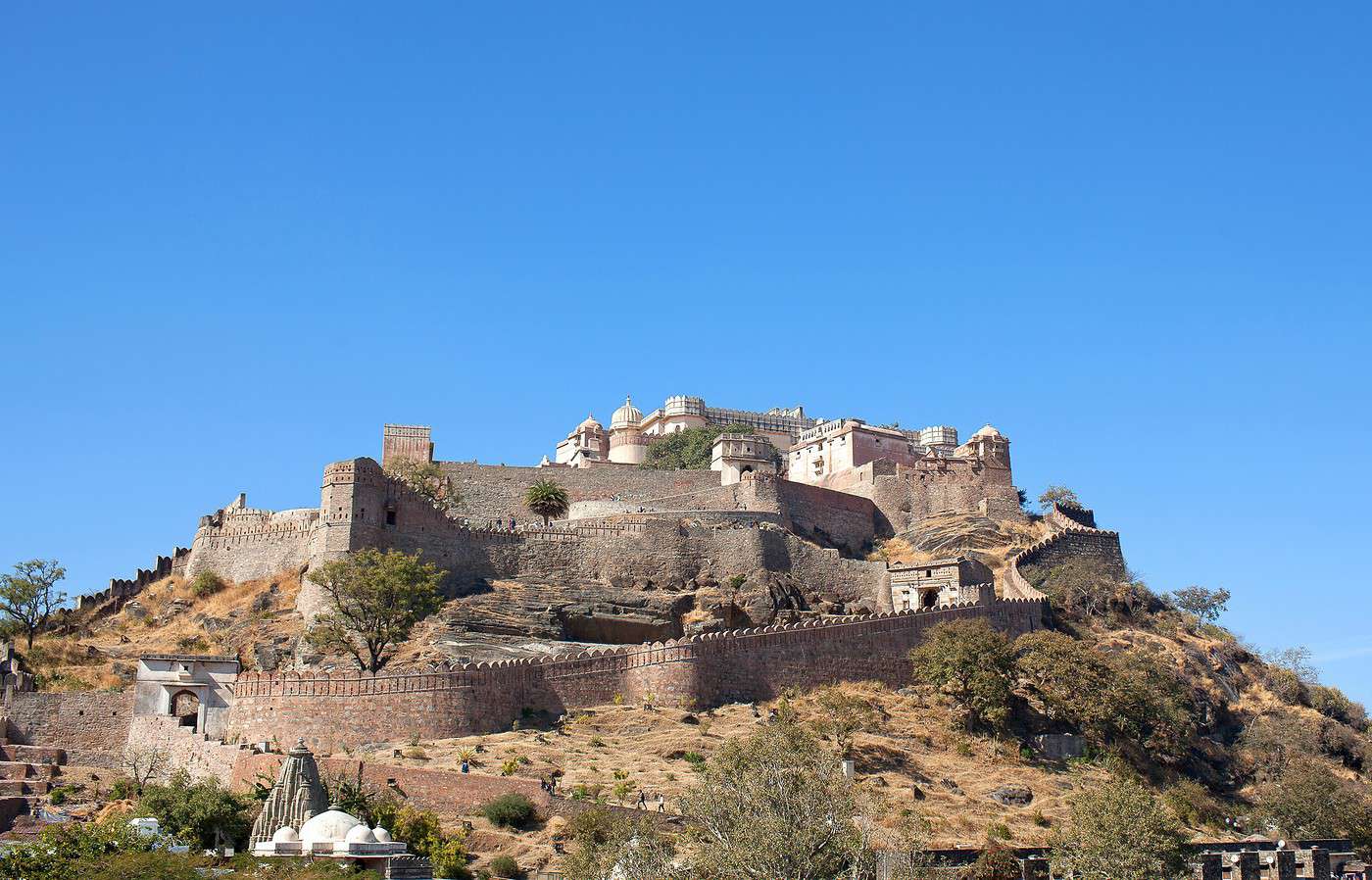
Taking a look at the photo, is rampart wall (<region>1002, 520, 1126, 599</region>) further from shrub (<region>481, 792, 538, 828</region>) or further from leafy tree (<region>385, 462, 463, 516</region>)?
shrub (<region>481, 792, 538, 828</region>)

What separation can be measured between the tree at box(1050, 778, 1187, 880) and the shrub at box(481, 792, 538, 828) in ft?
47.4

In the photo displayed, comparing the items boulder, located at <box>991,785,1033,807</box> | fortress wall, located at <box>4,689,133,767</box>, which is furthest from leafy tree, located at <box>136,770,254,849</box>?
boulder, located at <box>991,785,1033,807</box>

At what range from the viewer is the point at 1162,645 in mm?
72312

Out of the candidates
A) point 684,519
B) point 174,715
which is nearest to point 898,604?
point 684,519

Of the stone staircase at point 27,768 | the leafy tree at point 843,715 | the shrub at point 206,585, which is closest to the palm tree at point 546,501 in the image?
the shrub at point 206,585

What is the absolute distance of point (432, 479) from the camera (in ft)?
277

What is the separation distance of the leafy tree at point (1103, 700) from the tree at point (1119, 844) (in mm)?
15858

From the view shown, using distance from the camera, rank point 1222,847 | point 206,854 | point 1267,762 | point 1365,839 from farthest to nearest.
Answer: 1. point 1267,762
2. point 1365,839
3. point 1222,847
4. point 206,854

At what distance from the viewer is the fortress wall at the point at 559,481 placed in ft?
280

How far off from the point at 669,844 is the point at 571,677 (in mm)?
14926

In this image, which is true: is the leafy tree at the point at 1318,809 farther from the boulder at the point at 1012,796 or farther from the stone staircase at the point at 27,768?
the stone staircase at the point at 27,768

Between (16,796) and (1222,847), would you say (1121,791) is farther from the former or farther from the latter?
(16,796)

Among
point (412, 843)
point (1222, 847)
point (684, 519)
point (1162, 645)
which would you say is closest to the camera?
point (412, 843)

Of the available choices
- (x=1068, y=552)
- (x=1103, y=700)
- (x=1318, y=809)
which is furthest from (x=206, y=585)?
(x=1318, y=809)
